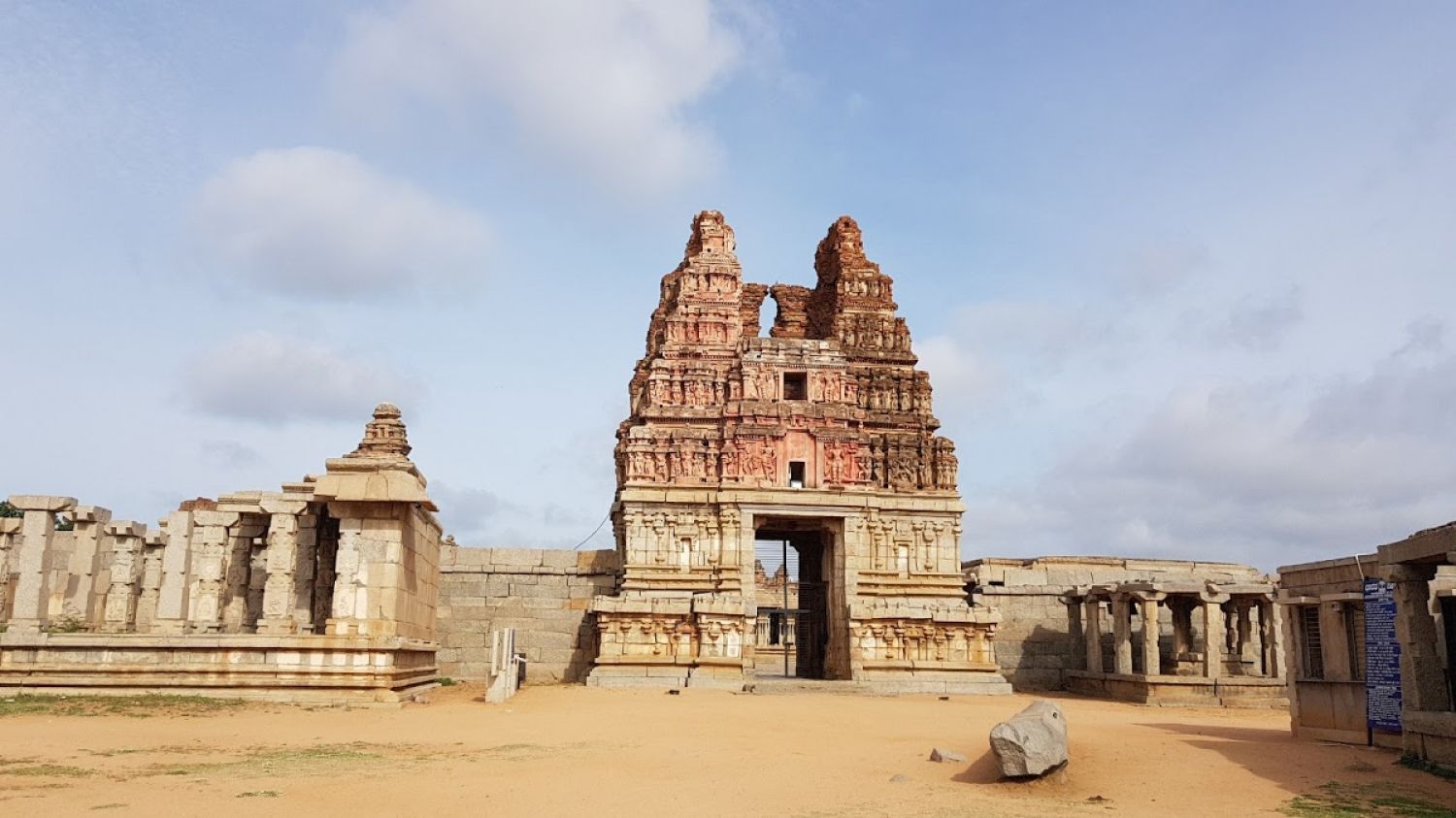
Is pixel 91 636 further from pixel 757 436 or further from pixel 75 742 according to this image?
pixel 757 436

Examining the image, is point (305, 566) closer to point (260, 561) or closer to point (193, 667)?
point (260, 561)

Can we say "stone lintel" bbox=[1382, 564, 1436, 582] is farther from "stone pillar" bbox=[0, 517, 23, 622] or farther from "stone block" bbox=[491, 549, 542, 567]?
"stone pillar" bbox=[0, 517, 23, 622]

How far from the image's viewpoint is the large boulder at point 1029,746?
10586 mm

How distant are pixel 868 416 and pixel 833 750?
17.1 m

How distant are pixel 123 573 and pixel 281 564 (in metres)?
7.49

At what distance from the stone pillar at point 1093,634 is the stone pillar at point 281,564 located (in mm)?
18612

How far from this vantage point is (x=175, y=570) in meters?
22.1

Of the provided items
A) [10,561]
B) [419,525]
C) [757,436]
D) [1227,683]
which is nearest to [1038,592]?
[1227,683]

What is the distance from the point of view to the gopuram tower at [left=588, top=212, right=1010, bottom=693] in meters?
25.6

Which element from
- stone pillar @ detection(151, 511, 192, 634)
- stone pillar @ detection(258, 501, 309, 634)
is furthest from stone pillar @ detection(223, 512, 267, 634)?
stone pillar @ detection(258, 501, 309, 634)

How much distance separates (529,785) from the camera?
10406mm

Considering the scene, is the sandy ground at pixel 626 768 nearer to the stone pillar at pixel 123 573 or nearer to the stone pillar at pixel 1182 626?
the stone pillar at pixel 1182 626

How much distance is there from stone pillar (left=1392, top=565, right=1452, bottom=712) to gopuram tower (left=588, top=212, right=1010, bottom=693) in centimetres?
1391

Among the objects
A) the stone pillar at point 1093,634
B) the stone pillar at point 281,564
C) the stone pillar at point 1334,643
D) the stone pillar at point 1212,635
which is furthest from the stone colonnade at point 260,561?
the stone pillar at point 1212,635
